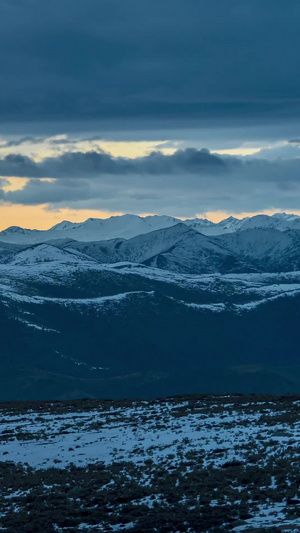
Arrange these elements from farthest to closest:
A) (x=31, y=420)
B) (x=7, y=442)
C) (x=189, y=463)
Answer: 1. (x=31, y=420)
2. (x=7, y=442)
3. (x=189, y=463)

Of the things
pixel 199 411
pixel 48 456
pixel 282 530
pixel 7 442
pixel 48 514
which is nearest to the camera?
pixel 282 530

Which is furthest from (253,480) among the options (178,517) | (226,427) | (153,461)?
(226,427)

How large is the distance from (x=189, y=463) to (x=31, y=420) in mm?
33666

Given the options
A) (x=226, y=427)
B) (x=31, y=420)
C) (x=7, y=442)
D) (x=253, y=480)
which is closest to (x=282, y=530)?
(x=253, y=480)

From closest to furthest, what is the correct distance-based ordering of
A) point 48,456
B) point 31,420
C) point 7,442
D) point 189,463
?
point 189,463
point 48,456
point 7,442
point 31,420

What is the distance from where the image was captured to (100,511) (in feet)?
146

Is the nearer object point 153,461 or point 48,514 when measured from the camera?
point 48,514

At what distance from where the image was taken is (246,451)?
53750mm

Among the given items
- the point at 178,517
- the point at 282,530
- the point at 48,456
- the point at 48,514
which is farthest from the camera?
the point at 48,456

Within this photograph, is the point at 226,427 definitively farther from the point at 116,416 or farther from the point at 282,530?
the point at 282,530

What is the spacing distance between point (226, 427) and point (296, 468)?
16.4 m

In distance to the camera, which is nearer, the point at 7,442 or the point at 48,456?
the point at 48,456

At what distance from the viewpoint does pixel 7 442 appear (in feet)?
230

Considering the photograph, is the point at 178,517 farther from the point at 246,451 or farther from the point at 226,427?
the point at 226,427
